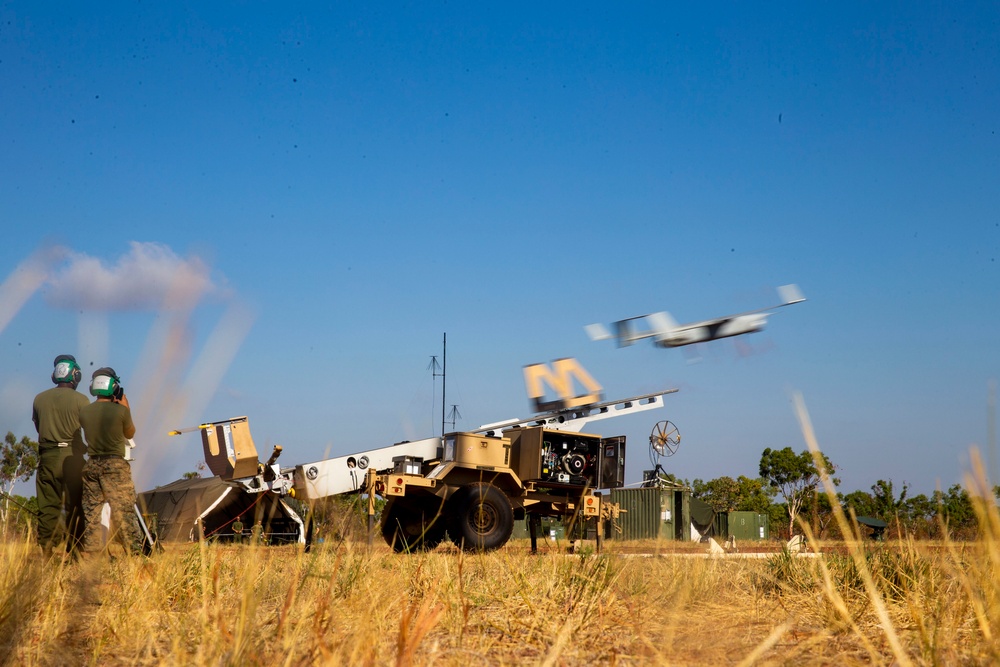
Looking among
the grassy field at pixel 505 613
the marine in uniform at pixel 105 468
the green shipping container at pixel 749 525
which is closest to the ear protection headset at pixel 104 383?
the marine in uniform at pixel 105 468

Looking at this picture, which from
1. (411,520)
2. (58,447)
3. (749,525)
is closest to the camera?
(58,447)

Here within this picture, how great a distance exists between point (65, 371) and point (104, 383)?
52cm

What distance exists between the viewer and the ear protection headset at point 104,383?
7059mm

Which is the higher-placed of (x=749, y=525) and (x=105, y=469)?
(x=105, y=469)

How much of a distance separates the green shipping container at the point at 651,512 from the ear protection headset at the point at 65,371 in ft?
73.8

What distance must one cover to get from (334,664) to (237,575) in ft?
9.81

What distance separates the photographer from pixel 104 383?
278 inches

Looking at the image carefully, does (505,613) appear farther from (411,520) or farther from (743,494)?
(743,494)

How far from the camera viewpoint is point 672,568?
5418 mm

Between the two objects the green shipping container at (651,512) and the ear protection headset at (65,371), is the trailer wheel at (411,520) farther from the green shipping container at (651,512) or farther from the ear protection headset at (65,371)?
the green shipping container at (651,512)

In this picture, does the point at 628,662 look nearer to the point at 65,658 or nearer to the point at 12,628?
the point at 65,658

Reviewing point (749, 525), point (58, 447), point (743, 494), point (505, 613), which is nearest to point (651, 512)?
point (749, 525)

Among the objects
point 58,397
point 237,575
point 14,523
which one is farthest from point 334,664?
point 58,397

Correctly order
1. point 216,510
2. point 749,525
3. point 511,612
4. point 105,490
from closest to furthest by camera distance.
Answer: point 511,612, point 105,490, point 216,510, point 749,525
